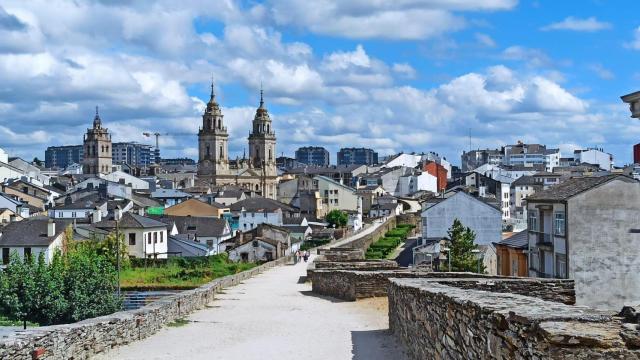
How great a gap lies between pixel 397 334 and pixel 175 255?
4888cm

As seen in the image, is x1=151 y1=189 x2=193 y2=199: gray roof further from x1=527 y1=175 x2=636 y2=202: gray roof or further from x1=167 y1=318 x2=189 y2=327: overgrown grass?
x1=167 y1=318 x2=189 y2=327: overgrown grass

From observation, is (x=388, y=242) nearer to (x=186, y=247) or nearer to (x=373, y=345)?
(x=186, y=247)

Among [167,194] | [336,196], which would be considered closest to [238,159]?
[336,196]

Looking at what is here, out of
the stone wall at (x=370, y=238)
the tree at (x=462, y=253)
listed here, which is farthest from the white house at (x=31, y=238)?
the tree at (x=462, y=253)

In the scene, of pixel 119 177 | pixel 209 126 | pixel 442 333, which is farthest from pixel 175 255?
pixel 209 126

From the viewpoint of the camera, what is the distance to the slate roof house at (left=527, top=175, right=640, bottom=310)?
27.0m

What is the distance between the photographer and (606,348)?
5445 mm

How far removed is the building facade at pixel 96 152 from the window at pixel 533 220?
158758mm

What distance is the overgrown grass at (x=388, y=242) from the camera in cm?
6156

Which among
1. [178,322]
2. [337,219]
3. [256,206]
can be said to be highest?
[256,206]

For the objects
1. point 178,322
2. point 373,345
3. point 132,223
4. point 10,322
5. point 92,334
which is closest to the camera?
point 92,334

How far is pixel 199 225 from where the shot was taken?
72812 millimetres

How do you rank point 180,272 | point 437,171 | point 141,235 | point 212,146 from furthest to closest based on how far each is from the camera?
point 212,146
point 437,171
point 141,235
point 180,272

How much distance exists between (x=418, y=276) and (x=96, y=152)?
173002 mm
